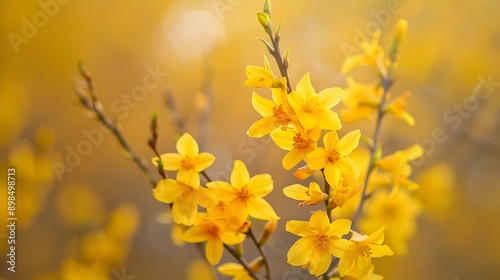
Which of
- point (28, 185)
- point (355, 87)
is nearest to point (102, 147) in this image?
point (28, 185)

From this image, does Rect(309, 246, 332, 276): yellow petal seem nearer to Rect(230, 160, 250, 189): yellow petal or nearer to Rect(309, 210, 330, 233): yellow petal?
Rect(309, 210, 330, 233): yellow petal

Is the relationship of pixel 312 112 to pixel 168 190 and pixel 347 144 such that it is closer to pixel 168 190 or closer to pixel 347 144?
pixel 347 144

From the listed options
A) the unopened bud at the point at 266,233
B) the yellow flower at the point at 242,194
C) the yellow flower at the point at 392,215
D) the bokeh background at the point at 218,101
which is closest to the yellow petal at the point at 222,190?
the yellow flower at the point at 242,194

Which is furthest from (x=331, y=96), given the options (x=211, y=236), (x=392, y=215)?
(x=392, y=215)

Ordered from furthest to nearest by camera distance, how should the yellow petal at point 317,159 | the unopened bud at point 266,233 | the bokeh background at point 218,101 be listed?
1. the bokeh background at point 218,101
2. the unopened bud at point 266,233
3. the yellow petal at point 317,159

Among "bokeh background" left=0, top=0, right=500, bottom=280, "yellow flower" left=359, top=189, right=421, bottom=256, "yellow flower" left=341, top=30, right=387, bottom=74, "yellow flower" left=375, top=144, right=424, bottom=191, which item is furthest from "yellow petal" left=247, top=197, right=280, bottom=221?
"bokeh background" left=0, top=0, right=500, bottom=280

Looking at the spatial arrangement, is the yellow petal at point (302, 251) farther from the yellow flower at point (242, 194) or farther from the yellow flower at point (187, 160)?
the yellow flower at point (187, 160)

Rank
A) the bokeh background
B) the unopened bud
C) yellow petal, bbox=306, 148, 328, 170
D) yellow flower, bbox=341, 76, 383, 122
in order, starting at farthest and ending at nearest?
the bokeh background
yellow flower, bbox=341, 76, 383, 122
the unopened bud
yellow petal, bbox=306, 148, 328, 170
